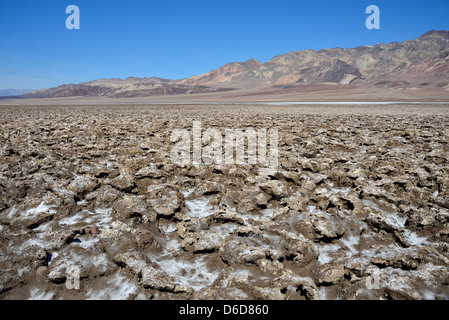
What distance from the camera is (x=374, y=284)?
202 centimetres

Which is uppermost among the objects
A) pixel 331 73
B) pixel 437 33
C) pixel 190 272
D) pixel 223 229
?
pixel 437 33

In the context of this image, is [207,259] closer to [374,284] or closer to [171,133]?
[374,284]

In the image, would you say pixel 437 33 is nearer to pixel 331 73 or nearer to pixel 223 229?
pixel 331 73

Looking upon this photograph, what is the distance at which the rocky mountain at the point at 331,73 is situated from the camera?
89.9 metres

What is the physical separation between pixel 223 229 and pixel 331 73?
427 feet

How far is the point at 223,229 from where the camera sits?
2963mm

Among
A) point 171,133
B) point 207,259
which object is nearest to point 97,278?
point 207,259

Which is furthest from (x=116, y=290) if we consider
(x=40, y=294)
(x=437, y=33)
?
(x=437, y=33)

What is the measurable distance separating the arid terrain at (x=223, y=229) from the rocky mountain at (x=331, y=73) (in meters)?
83.6

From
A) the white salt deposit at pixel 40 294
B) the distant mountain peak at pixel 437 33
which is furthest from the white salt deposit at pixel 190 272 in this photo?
the distant mountain peak at pixel 437 33

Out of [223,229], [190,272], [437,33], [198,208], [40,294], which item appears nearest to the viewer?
[40,294]

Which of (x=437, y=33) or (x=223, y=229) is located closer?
(x=223, y=229)

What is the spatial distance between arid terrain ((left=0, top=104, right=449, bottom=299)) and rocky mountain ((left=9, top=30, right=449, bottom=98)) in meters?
83.6

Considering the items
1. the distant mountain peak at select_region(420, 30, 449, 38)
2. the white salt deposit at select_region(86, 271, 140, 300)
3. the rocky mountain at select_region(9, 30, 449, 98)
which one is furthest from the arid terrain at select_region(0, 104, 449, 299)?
the distant mountain peak at select_region(420, 30, 449, 38)
